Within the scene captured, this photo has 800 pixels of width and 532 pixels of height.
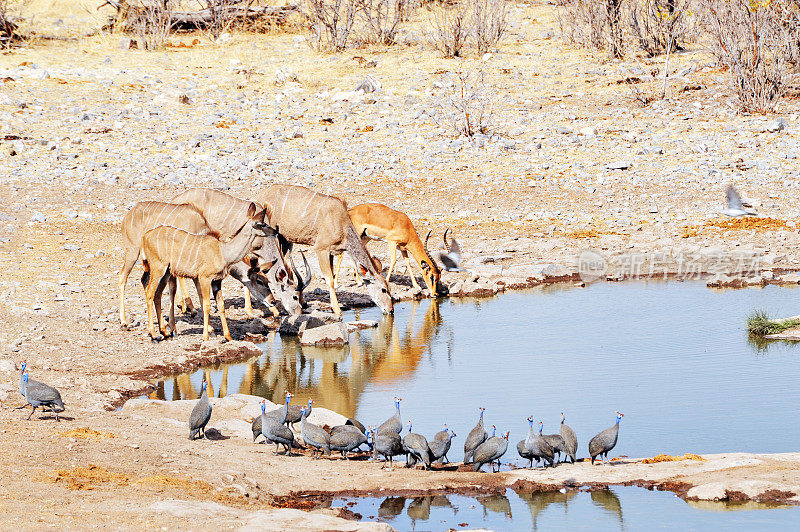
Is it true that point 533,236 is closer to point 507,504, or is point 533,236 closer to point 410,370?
point 410,370

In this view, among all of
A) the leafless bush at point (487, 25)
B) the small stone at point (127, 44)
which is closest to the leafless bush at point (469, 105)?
the leafless bush at point (487, 25)

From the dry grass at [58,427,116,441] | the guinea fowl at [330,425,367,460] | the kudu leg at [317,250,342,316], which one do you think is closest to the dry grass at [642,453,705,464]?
the guinea fowl at [330,425,367,460]

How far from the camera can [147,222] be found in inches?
558

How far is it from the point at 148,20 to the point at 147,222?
1725cm

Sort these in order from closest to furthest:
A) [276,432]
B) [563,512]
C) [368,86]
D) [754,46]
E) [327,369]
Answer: [563,512] < [276,432] < [327,369] < [754,46] < [368,86]

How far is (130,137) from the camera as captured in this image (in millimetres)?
23078

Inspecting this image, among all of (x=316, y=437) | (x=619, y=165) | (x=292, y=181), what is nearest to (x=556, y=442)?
(x=316, y=437)

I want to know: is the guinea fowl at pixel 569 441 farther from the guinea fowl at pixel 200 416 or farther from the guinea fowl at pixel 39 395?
the guinea fowl at pixel 39 395

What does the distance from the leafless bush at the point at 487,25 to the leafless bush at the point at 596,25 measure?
1688 millimetres

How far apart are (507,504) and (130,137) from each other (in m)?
16.9

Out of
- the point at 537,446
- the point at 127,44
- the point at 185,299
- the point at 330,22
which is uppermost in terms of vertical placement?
the point at 330,22

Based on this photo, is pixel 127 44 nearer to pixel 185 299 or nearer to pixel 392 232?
pixel 392 232

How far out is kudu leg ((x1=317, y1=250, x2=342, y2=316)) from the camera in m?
15.1

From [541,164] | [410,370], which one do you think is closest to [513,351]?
[410,370]
